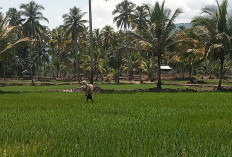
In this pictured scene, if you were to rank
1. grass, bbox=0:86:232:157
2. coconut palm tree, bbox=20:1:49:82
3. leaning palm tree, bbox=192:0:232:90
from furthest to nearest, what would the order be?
coconut palm tree, bbox=20:1:49:82, leaning palm tree, bbox=192:0:232:90, grass, bbox=0:86:232:157

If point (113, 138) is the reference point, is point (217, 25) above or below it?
above

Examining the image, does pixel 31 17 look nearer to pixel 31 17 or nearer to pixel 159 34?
pixel 31 17

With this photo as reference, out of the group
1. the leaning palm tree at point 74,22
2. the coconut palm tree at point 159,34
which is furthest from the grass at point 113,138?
the leaning palm tree at point 74,22

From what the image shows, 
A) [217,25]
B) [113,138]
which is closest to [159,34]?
[217,25]

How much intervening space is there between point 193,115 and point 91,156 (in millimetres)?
4594

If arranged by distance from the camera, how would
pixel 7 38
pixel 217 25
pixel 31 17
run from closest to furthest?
pixel 217 25, pixel 7 38, pixel 31 17

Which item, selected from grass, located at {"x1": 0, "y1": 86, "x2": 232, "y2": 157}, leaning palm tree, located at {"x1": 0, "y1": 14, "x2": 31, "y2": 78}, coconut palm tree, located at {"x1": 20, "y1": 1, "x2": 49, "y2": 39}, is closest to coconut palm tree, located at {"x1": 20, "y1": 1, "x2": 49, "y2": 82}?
coconut palm tree, located at {"x1": 20, "y1": 1, "x2": 49, "y2": 39}

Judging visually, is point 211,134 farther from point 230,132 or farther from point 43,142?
point 43,142

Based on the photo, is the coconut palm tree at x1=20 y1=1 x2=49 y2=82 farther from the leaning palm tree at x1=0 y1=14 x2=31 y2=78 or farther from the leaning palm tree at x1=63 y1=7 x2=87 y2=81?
the leaning palm tree at x1=0 y1=14 x2=31 y2=78

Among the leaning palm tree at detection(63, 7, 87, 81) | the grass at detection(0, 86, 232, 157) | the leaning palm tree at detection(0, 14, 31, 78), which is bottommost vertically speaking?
the grass at detection(0, 86, 232, 157)

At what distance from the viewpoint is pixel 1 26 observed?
2000cm

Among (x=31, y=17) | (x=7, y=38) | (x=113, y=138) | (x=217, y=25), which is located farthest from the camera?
(x=31, y=17)

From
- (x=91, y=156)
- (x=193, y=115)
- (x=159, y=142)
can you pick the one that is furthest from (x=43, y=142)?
(x=193, y=115)

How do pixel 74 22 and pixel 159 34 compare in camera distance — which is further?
pixel 74 22
